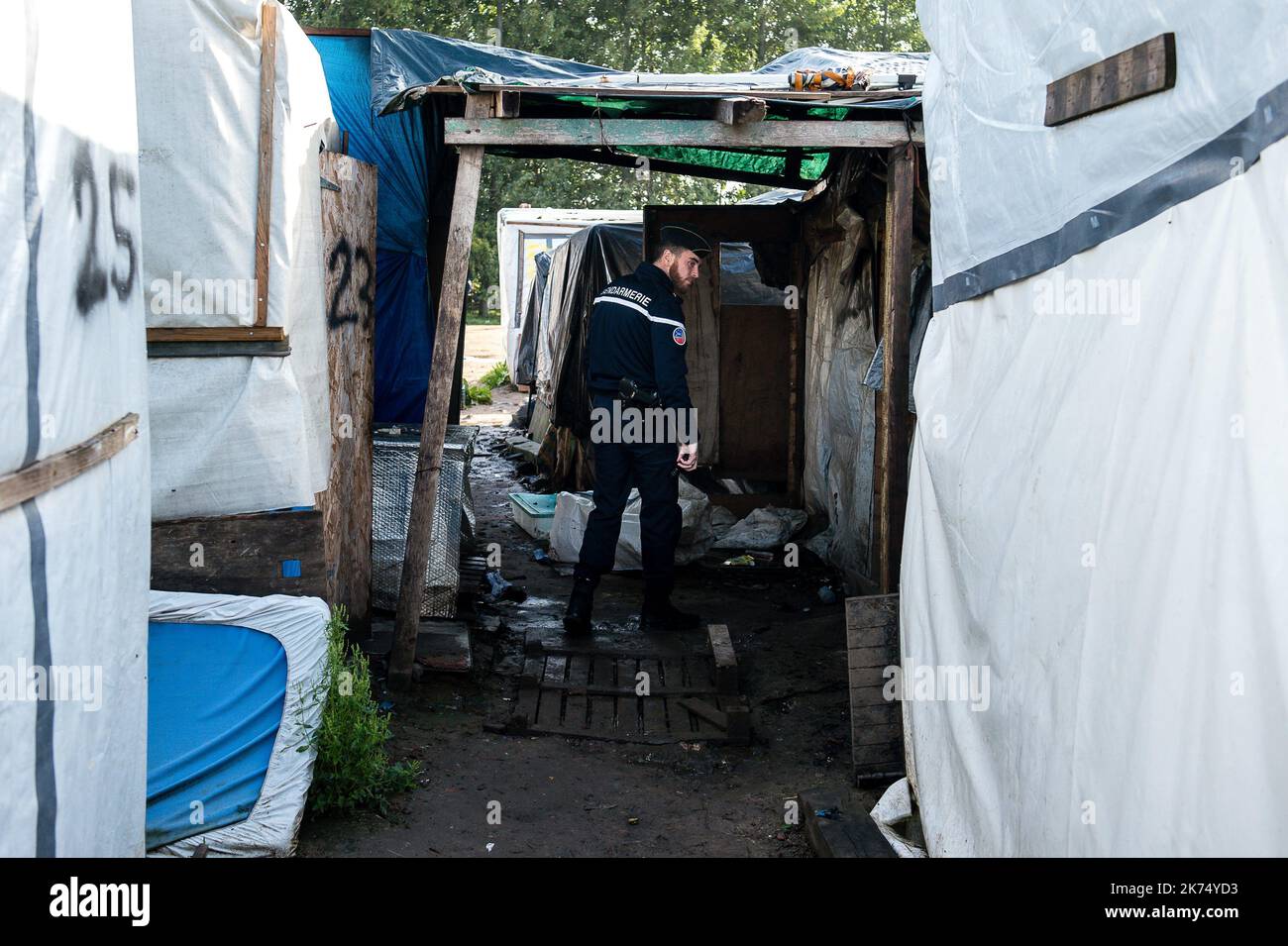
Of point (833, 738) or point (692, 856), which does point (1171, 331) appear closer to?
point (692, 856)

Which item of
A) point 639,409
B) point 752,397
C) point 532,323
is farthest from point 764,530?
point 532,323

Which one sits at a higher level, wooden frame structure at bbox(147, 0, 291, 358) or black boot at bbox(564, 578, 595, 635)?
wooden frame structure at bbox(147, 0, 291, 358)

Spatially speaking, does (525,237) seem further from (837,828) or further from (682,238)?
(837,828)

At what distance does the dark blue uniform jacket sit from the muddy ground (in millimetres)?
1543

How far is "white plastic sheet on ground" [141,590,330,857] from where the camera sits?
3.66 metres

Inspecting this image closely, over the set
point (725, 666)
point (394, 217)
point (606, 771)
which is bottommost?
point (606, 771)

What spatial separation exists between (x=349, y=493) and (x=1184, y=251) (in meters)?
4.36

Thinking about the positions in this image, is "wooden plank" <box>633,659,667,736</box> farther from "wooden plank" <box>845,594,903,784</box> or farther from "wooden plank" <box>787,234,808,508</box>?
"wooden plank" <box>787,234,808,508</box>

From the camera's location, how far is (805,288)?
30.4 feet

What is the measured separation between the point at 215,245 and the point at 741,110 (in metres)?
2.47

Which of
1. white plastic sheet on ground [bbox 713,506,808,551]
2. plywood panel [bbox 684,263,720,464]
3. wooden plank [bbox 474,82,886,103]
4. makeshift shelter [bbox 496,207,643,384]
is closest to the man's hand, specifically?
wooden plank [bbox 474,82,886,103]

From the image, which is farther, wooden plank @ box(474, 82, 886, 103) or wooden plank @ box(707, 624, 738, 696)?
wooden plank @ box(707, 624, 738, 696)

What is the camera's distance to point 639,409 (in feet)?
21.1

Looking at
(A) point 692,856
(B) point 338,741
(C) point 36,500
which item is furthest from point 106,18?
(A) point 692,856
